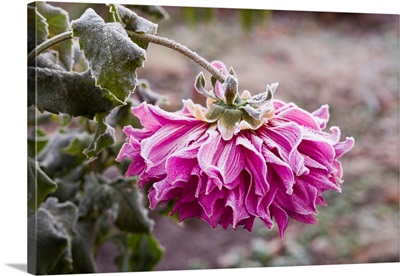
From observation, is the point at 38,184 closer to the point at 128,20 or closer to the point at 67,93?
the point at 67,93

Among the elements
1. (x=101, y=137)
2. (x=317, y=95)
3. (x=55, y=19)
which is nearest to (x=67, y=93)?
(x=101, y=137)

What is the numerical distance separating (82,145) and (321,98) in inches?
46.4

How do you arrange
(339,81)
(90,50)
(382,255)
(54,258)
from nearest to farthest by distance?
(90,50)
(54,258)
(382,255)
(339,81)

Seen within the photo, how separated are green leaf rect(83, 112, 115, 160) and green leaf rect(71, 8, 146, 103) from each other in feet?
0.37

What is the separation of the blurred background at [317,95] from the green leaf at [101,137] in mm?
1189

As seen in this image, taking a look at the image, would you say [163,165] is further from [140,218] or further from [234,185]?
[140,218]

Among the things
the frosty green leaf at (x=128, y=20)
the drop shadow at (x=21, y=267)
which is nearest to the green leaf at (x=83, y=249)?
the drop shadow at (x=21, y=267)

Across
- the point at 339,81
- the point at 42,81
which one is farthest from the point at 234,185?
the point at 339,81

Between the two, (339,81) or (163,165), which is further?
(339,81)

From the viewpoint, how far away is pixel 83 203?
1.22 m

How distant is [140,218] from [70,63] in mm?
289

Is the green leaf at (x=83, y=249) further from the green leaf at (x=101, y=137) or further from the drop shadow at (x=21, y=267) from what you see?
the green leaf at (x=101, y=137)

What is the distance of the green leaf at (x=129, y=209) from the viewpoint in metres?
1.20

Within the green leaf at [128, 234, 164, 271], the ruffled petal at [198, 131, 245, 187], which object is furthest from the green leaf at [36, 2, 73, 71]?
the green leaf at [128, 234, 164, 271]
